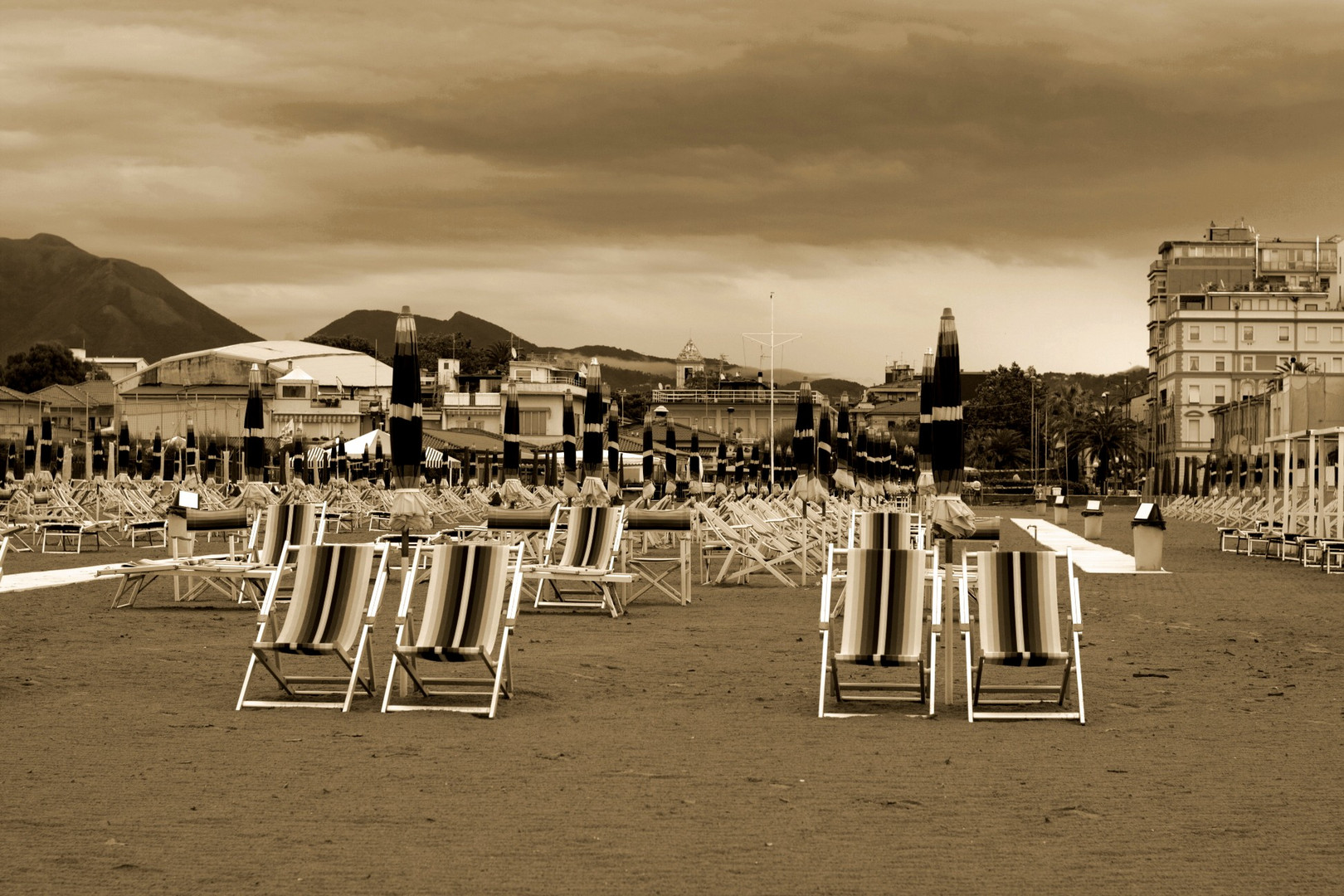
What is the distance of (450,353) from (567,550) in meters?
121

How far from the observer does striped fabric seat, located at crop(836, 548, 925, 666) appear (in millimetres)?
7477

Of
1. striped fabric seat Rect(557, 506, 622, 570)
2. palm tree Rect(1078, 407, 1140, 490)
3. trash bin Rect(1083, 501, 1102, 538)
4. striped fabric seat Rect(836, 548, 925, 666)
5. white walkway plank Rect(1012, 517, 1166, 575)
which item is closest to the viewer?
striped fabric seat Rect(836, 548, 925, 666)

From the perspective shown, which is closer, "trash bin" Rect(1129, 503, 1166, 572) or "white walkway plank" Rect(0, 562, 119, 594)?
"white walkway plank" Rect(0, 562, 119, 594)

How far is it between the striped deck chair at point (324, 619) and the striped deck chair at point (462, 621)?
0.22 m

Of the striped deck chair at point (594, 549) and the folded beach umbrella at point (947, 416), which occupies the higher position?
the folded beach umbrella at point (947, 416)

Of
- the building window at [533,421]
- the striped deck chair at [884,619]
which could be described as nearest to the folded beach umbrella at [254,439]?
the striped deck chair at [884,619]

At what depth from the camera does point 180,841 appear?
4.81 metres

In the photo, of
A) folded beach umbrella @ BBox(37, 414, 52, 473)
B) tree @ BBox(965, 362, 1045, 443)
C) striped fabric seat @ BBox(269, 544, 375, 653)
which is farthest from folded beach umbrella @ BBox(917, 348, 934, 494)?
tree @ BBox(965, 362, 1045, 443)

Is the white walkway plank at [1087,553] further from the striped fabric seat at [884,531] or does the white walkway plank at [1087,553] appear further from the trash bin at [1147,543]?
the striped fabric seat at [884,531]

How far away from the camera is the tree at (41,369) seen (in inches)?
4609

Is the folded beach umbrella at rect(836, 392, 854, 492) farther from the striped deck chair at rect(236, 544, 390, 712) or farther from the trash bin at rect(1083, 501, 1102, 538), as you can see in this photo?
the striped deck chair at rect(236, 544, 390, 712)

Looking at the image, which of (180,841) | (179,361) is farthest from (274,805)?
(179,361)

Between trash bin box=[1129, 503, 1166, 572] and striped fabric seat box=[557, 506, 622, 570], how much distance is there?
894 cm

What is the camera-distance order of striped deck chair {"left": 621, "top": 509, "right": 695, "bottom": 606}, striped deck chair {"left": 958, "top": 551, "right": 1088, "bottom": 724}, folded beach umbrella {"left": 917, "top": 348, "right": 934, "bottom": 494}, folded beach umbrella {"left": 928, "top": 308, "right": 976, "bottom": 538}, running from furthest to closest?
folded beach umbrella {"left": 917, "top": 348, "right": 934, "bottom": 494} → striped deck chair {"left": 621, "top": 509, "right": 695, "bottom": 606} → folded beach umbrella {"left": 928, "top": 308, "right": 976, "bottom": 538} → striped deck chair {"left": 958, "top": 551, "right": 1088, "bottom": 724}
